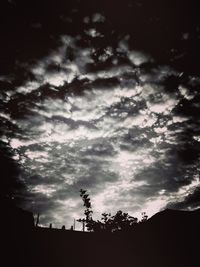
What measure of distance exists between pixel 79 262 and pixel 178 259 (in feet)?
28.5

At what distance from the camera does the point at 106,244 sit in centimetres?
2303

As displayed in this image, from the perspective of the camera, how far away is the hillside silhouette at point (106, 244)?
20375 millimetres

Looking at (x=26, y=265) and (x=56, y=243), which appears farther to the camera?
(x=56, y=243)

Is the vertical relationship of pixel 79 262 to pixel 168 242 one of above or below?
below

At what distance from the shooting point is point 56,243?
860 inches

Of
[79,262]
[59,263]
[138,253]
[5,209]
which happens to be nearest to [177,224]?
[138,253]

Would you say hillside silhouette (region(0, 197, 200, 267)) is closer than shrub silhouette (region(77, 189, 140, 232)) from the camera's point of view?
Yes

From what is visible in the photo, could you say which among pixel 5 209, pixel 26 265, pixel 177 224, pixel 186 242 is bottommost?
pixel 26 265

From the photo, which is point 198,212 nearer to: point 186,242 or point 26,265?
point 186,242

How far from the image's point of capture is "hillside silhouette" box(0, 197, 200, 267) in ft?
66.8

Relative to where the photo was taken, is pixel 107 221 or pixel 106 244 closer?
pixel 106 244

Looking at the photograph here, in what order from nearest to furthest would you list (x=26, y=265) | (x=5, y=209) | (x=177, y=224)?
1. (x=26, y=265)
2. (x=177, y=224)
3. (x=5, y=209)

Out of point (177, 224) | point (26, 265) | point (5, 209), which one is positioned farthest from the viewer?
point (5, 209)

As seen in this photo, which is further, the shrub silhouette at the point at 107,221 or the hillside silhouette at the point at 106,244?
the shrub silhouette at the point at 107,221
